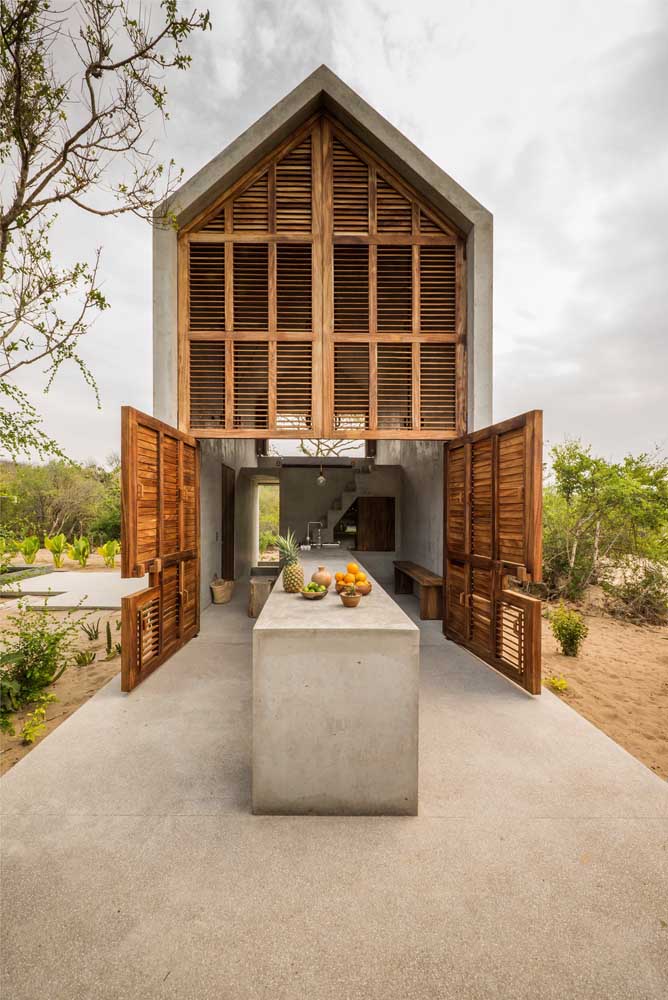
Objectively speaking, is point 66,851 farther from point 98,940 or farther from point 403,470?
point 403,470

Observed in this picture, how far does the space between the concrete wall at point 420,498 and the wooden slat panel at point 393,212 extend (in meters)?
3.34

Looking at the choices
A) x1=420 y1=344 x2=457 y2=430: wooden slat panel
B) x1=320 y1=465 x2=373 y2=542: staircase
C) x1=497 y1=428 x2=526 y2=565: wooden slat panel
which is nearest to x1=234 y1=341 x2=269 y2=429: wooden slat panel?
x1=420 y1=344 x2=457 y2=430: wooden slat panel

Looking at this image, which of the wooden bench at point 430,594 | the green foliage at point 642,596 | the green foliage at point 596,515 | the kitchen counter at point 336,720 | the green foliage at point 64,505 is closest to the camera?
the kitchen counter at point 336,720

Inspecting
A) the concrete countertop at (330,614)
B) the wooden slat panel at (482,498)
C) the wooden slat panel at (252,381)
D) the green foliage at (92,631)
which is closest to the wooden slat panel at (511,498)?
the wooden slat panel at (482,498)

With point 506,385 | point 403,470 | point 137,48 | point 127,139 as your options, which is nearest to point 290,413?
point 127,139

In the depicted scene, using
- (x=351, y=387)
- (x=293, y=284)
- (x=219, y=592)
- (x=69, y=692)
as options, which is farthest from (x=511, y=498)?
(x=219, y=592)

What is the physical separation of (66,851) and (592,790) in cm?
302

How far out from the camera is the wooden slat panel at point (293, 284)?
5.33 metres

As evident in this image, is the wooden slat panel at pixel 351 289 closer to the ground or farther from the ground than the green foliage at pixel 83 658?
farther from the ground

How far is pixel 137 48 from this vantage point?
310cm

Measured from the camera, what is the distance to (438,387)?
546 cm

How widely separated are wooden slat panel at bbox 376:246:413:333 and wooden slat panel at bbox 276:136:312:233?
41.8 inches

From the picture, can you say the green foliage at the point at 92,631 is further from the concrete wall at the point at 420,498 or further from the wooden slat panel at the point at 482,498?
the concrete wall at the point at 420,498

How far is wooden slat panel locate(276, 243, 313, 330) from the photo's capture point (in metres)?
5.33
